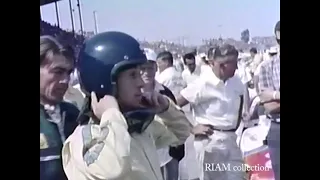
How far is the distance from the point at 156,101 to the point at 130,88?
0.09 metres

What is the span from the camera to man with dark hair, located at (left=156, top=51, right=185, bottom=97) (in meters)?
1.97

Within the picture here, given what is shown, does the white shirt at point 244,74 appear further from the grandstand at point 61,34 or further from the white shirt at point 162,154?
the grandstand at point 61,34

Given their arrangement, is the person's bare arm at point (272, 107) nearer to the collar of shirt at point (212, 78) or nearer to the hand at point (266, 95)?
the hand at point (266, 95)

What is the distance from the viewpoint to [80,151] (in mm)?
2004

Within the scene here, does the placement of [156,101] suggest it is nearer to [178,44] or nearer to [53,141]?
[178,44]

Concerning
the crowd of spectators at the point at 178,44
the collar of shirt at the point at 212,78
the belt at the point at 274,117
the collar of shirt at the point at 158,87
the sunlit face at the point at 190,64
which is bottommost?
the belt at the point at 274,117

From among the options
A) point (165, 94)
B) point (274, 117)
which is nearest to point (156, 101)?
point (165, 94)

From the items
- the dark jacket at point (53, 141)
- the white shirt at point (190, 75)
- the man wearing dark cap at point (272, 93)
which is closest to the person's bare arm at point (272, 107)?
the man wearing dark cap at point (272, 93)

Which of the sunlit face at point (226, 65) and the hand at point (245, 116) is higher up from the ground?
the sunlit face at point (226, 65)

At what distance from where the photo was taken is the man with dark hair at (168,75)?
1973 millimetres

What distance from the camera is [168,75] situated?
1974 millimetres

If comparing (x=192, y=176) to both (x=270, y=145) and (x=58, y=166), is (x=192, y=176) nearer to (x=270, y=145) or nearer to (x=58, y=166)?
(x=270, y=145)

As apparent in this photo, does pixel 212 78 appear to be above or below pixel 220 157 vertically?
above
